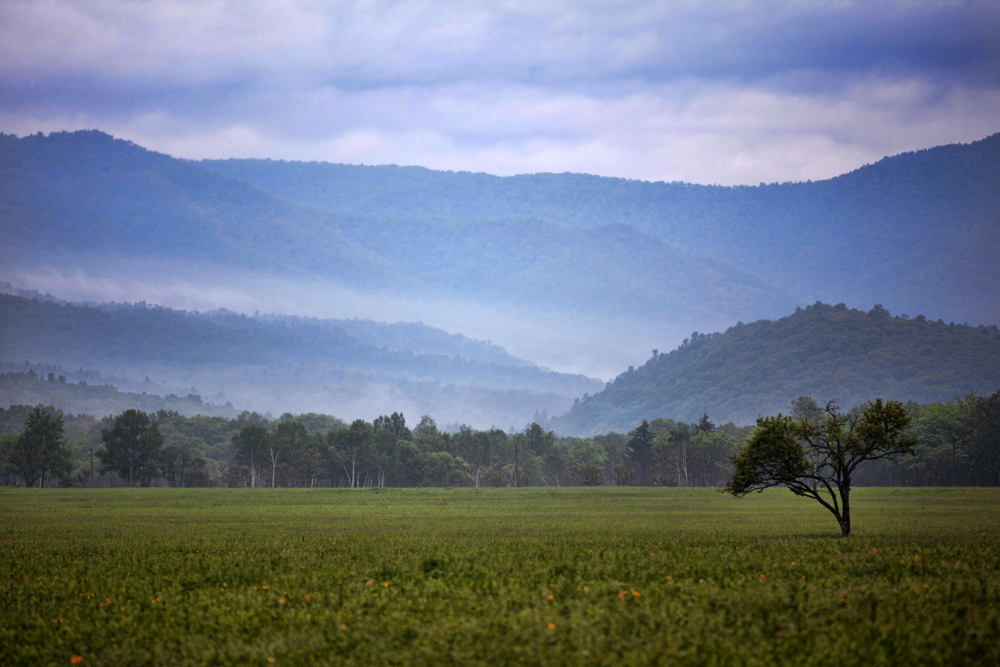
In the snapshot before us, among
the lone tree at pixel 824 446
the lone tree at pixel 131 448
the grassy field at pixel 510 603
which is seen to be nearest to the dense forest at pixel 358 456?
the lone tree at pixel 131 448

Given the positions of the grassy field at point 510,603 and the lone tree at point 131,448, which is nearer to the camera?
the grassy field at point 510,603

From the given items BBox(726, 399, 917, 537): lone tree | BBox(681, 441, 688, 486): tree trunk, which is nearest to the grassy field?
BBox(726, 399, 917, 537): lone tree

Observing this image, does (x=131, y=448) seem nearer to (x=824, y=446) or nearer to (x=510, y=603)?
(x=824, y=446)

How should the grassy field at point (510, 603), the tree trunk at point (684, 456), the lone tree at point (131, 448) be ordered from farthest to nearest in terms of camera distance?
the tree trunk at point (684, 456)
the lone tree at point (131, 448)
the grassy field at point (510, 603)

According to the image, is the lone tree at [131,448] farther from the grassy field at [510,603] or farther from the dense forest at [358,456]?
the grassy field at [510,603]

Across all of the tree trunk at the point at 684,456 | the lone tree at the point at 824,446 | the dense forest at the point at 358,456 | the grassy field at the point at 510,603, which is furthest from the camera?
the tree trunk at the point at 684,456

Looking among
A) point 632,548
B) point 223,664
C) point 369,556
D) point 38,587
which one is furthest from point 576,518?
point 223,664

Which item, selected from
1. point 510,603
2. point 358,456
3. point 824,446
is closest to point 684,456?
point 358,456

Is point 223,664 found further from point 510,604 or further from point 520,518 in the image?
point 520,518

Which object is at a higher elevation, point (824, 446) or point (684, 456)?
point (824, 446)

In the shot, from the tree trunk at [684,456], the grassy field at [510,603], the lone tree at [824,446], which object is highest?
the lone tree at [824,446]

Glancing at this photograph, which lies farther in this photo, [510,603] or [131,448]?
[131,448]

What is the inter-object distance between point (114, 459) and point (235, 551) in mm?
152653

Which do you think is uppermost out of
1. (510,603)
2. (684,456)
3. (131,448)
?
(131,448)
